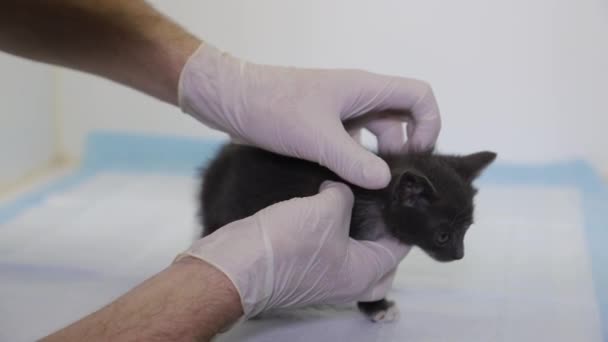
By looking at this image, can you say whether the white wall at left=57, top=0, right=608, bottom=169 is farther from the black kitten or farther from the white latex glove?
the white latex glove

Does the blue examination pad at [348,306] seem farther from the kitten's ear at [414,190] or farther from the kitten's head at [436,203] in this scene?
the kitten's ear at [414,190]

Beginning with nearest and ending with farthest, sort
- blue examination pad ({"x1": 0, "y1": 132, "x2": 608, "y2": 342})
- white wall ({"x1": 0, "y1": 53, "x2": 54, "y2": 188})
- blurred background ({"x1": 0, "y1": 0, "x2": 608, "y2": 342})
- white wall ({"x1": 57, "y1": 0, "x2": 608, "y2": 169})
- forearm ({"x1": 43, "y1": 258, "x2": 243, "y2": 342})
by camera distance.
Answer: forearm ({"x1": 43, "y1": 258, "x2": 243, "y2": 342}) → blue examination pad ({"x1": 0, "y1": 132, "x2": 608, "y2": 342}) → blurred background ({"x1": 0, "y1": 0, "x2": 608, "y2": 342}) → white wall ({"x1": 57, "y1": 0, "x2": 608, "y2": 169}) → white wall ({"x1": 0, "y1": 53, "x2": 54, "y2": 188})

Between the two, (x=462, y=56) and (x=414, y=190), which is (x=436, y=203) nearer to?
(x=414, y=190)

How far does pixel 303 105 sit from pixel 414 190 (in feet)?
1.07

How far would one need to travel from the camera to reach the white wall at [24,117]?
299cm

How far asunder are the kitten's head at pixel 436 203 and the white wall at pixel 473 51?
3.72ft

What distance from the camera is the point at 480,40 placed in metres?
2.87

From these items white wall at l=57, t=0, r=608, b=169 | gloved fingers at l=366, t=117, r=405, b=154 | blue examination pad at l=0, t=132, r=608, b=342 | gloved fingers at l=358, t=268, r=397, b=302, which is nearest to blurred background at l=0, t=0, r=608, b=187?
white wall at l=57, t=0, r=608, b=169

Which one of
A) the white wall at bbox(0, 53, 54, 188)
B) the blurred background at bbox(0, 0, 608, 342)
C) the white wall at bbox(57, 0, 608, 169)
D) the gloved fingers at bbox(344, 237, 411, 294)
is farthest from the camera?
the white wall at bbox(0, 53, 54, 188)

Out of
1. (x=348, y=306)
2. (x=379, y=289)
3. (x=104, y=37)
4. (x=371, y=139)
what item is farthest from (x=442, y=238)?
(x=371, y=139)

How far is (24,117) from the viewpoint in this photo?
10.3 feet

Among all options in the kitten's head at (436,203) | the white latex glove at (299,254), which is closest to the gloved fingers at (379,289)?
the white latex glove at (299,254)

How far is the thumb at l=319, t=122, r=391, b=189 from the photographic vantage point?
1670mm

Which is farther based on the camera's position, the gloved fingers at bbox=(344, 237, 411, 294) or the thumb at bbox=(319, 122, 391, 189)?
the gloved fingers at bbox=(344, 237, 411, 294)
